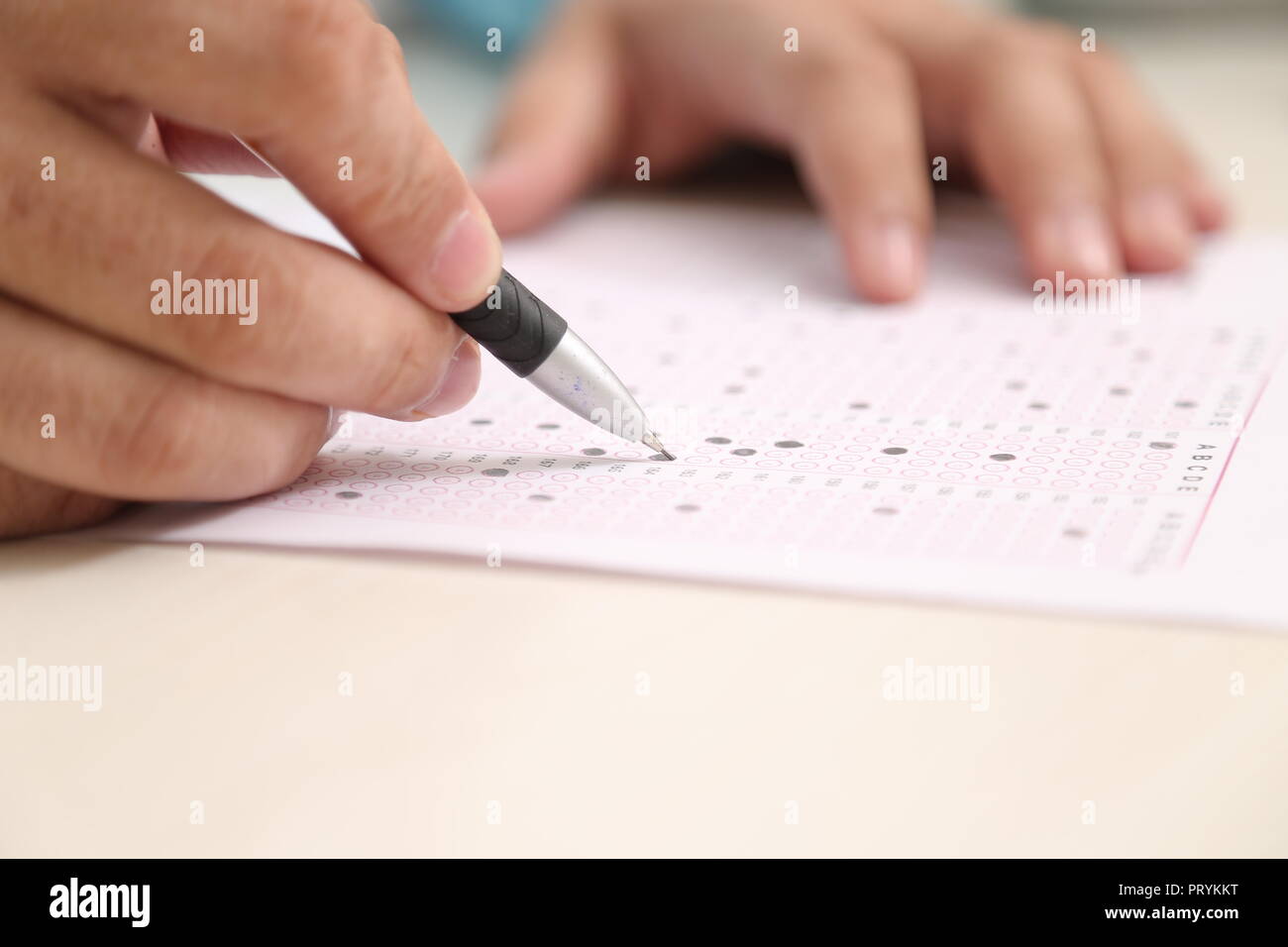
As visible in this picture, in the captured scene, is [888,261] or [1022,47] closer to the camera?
[888,261]

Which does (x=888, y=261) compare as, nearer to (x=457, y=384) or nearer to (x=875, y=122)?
(x=875, y=122)

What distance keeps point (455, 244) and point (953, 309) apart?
1.31ft

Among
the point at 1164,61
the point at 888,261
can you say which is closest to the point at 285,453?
the point at 888,261

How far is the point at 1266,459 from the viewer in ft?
1.65

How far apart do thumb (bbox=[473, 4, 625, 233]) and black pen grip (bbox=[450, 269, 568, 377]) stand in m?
0.44

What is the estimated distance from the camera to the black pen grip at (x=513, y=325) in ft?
1.60

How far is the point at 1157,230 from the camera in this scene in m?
0.83

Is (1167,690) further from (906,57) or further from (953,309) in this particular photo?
(906,57)

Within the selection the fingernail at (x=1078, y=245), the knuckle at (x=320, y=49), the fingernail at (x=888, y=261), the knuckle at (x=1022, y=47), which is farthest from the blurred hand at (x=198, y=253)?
the knuckle at (x=1022, y=47)

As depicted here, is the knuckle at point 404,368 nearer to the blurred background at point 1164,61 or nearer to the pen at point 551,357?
the pen at point 551,357

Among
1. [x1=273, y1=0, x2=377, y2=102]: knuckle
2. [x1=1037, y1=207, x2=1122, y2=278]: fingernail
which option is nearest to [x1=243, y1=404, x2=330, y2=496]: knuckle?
[x1=273, y1=0, x2=377, y2=102]: knuckle

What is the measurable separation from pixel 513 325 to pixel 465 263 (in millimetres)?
38

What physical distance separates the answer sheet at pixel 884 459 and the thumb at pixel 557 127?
0.18 m

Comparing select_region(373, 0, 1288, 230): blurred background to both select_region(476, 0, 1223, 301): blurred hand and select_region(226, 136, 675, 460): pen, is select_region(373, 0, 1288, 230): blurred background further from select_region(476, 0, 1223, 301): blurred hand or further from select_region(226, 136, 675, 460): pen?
select_region(226, 136, 675, 460): pen
